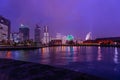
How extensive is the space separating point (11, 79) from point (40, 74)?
3.49 feet

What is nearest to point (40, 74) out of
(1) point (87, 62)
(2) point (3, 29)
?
(1) point (87, 62)

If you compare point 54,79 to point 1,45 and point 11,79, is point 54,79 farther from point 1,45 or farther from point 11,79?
point 1,45

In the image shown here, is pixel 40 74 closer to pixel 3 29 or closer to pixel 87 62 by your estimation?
pixel 87 62

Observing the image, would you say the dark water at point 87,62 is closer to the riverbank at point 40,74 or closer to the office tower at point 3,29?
the riverbank at point 40,74

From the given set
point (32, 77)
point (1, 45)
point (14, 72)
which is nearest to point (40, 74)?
point (32, 77)

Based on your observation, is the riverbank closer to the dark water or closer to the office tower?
the dark water

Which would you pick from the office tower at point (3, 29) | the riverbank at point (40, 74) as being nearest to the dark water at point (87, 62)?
the riverbank at point (40, 74)

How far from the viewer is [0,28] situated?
584ft

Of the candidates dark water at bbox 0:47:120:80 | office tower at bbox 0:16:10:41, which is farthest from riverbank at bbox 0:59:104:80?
office tower at bbox 0:16:10:41

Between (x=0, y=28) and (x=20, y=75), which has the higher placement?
(x=0, y=28)

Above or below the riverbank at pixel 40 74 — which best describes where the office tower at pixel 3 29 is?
above

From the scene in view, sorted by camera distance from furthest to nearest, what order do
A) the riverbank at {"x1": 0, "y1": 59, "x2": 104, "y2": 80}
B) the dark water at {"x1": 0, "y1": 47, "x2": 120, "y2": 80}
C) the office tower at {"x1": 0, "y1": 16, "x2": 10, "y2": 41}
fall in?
the office tower at {"x1": 0, "y1": 16, "x2": 10, "y2": 41} < the dark water at {"x1": 0, "y1": 47, "x2": 120, "y2": 80} < the riverbank at {"x1": 0, "y1": 59, "x2": 104, "y2": 80}

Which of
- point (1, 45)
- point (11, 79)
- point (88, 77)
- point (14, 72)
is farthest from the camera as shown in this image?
point (1, 45)

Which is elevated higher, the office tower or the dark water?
the office tower
